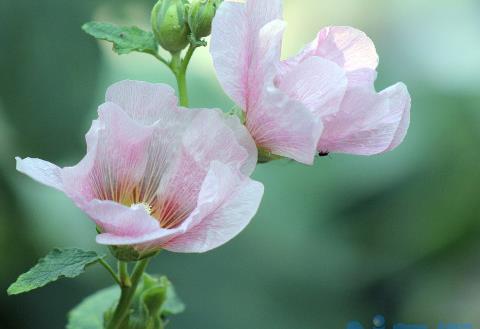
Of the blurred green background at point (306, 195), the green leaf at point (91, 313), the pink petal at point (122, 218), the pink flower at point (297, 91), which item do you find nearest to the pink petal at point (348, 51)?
the pink flower at point (297, 91)

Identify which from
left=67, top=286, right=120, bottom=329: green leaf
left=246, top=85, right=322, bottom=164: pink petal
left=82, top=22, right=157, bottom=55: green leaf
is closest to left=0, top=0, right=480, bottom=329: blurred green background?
left=67, top=286, right=120, bottom=329: green leaf

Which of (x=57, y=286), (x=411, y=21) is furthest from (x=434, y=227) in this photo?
(x=57, y=286)

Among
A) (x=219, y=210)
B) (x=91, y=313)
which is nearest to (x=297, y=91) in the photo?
(x=219, y=210)

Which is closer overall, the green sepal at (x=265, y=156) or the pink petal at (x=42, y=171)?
the pink petal at (x=42, y=171)

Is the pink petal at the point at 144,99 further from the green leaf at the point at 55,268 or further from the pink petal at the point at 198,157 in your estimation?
the green leaf at the point at 55,268

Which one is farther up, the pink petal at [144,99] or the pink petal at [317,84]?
the pink petal at [317,84]

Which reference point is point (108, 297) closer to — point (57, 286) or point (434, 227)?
point (57, 286)
